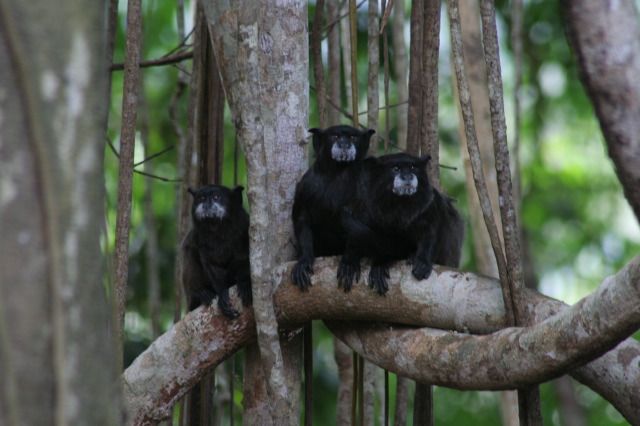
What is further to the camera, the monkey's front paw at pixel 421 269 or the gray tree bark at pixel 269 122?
the monkey's front paw at pixel 421 269

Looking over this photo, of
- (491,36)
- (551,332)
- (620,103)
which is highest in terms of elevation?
(491,36)

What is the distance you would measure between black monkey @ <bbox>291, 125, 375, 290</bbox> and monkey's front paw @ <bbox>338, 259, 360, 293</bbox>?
393 mm

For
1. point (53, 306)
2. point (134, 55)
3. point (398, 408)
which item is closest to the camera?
point (53, 306)

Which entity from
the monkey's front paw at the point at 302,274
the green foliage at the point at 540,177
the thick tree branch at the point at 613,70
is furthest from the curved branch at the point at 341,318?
the green foliage at the point at 540,177

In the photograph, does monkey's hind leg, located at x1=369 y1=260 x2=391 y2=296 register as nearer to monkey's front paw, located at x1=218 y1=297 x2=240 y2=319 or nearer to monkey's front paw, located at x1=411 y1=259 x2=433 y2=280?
monkey's front paw, located at x1=411 y1=259 x2=433 y2=280

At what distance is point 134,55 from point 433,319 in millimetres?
2129

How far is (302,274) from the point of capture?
16.5ft

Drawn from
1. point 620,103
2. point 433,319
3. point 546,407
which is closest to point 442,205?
point 433,319

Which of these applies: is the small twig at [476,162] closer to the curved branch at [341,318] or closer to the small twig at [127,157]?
the curved branch at [341,318]

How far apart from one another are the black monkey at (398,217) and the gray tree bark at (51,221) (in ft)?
9.57

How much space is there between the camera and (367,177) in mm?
5812

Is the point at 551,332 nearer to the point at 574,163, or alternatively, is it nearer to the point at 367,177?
the point at 367,177

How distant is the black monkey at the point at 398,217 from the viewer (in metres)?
5.35

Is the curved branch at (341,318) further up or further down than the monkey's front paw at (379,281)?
further down
